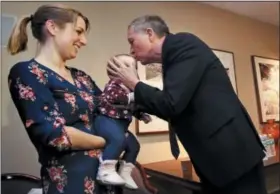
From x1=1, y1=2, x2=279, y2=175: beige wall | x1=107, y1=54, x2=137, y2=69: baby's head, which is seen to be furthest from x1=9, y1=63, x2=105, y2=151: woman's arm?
x1=1, y1=2, x2=279, y2=175: beige wall

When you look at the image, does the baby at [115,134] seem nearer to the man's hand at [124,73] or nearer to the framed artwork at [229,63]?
the man's hand at [124,73]

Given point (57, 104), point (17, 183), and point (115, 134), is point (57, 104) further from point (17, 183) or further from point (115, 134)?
point (17, 183)

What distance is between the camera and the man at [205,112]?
2.96 ft

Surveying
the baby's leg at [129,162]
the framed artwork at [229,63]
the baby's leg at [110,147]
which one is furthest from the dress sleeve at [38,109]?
the framed artwork at [229,63]

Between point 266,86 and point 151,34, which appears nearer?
point 151,34

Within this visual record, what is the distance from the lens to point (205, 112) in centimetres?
94

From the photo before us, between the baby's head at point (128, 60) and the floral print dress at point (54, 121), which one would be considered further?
the baby's head at point (128, 60)

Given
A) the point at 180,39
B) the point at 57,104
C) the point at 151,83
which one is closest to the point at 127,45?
the point at 151,83

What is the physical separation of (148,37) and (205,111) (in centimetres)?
39

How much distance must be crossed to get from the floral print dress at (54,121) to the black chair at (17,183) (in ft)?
2.15

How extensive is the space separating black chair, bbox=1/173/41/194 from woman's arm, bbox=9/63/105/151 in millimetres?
752

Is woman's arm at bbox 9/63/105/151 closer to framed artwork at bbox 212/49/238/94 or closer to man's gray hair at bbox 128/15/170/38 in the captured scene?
man's gray hair at bbox 128/15/170/38

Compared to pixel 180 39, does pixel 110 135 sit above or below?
below

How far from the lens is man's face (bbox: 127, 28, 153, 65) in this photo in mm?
1119
